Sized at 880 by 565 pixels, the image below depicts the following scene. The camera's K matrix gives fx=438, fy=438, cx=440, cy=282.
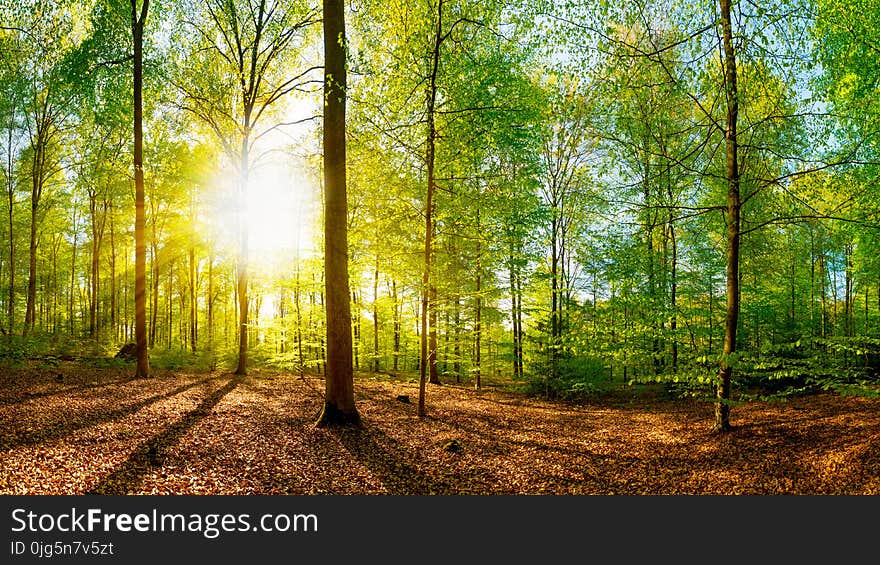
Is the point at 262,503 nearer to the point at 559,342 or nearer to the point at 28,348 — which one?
the point at 559,342

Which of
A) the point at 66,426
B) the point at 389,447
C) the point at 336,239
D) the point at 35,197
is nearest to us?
the point at 66,426

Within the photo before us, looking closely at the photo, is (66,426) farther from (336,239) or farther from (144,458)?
(336,239)

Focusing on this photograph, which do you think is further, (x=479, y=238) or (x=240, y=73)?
(x=240, y=73)

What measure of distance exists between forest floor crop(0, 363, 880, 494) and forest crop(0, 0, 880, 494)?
0.21ft

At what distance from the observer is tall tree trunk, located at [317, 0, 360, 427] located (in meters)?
7.81

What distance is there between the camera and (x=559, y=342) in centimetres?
1366

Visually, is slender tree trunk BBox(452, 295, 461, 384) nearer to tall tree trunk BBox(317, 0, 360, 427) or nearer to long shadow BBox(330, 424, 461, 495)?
tall tree trunk BBox(317, 0, 360, 427)

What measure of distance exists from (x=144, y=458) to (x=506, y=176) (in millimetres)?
10981

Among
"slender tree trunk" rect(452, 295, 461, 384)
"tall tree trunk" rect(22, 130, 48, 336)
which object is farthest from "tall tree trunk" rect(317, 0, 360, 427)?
"tall tree trunk" rect(22, 130, 48, 336)

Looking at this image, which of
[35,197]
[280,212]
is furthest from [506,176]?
[35,197]

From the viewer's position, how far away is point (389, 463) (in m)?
6.16

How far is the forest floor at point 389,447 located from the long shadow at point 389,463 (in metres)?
0.03

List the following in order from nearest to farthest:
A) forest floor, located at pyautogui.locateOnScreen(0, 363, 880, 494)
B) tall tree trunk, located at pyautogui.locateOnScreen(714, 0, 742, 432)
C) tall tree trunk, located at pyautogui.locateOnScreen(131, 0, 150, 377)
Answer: forest floor, located at pyautogui.locateOnScreen(0, 363, 880, 494), tall tree trunk, located at pyautogui.locateOnScreen(714, 0, 742, 432), tall tree trunk, located at pyautogui.locateOnScreen(131, 0, 150, 377)

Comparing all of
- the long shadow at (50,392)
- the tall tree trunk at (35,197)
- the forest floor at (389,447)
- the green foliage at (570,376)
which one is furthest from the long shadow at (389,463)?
the tall tree trunk at (35,197)
